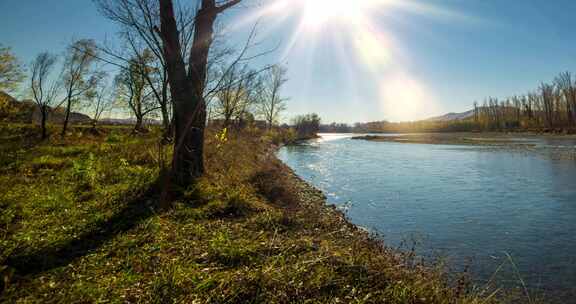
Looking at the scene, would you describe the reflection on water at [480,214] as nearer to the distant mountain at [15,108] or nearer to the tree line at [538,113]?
the distant mountain at [15,108]

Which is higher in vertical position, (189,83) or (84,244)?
(189,83)

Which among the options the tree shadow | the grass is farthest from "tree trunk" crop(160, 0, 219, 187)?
the tree shadow

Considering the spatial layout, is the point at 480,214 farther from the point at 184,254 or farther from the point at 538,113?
the point at 538,113

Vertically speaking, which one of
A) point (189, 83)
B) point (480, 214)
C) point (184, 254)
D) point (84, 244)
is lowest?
point (480, 214)

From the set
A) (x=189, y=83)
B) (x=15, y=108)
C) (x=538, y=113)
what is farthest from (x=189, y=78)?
(x=538, y=113)

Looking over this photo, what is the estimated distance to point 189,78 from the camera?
7.57 metres

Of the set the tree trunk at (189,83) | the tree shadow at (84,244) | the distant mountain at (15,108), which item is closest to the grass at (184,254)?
the tree shadow at (84,244)

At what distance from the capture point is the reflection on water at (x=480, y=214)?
5.68 m

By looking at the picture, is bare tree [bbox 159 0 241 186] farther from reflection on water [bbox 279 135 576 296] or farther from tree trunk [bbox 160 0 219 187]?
reflection on water [bbox 279 135 576 296]

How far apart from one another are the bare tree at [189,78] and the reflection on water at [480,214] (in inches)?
197

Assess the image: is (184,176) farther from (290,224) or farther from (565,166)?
(565,166)

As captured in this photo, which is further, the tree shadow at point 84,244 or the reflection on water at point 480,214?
the reflection on water at point 480,214

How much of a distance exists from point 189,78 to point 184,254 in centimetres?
503

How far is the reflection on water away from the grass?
158cm
